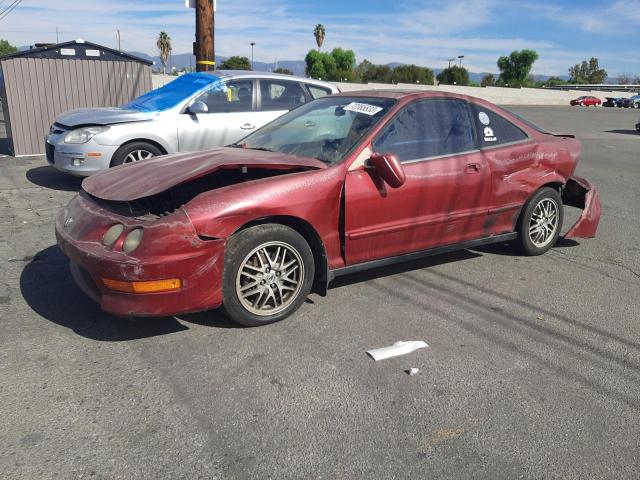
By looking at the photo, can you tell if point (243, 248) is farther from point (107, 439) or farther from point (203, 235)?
point (107, 439)

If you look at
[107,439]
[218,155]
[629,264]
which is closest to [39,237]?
[218,155]

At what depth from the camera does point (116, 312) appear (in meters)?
3.34

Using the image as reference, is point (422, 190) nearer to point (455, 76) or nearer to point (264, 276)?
point (264, 276)

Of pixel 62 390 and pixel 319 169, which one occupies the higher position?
pixel 319 169

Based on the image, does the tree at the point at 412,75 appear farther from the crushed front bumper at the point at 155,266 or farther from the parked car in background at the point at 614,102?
the crushed front bumper at the point at 155,266

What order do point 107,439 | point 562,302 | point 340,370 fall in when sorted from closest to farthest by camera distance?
1. point 107,439
2. point 340,370
3. point 562,302

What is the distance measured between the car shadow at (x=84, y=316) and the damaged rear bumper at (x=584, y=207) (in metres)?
3.63

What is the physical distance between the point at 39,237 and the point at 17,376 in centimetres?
280

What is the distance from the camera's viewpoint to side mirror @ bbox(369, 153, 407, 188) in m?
3.90

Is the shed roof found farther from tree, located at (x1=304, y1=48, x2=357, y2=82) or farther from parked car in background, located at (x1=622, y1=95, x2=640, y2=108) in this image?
tree, located at (x1=304, y1=48, x2=357, y2=82)

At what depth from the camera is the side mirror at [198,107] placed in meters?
7.26

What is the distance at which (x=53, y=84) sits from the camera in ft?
33.7

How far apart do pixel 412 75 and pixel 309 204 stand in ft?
223

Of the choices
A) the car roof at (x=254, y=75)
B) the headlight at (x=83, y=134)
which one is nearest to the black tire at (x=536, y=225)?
the car roof at (x=254, y=75)
